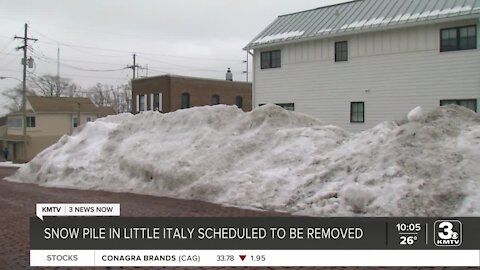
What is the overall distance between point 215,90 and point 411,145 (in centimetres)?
3510

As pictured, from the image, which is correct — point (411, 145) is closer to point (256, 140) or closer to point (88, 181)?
point (256, 140)

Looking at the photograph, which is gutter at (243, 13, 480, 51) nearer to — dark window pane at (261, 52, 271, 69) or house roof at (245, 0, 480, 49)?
house roof at (245, 0, 480, 49)

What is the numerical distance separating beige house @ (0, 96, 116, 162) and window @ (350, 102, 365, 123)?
4095 cm

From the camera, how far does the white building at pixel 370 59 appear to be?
19.5 m

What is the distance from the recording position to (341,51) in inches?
915

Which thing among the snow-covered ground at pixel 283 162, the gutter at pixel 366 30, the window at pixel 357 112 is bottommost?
the snow-covered ground at pixel 283 162

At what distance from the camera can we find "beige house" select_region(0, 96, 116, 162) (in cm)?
5438

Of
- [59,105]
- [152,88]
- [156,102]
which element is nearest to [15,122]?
[59,105]

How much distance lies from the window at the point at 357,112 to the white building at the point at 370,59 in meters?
0.02

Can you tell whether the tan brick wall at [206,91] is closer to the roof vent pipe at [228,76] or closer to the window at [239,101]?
the window at [239,101]

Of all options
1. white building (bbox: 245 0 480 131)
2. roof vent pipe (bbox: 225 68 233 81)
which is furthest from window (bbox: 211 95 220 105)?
white building (bbox: 245 0 480 131)

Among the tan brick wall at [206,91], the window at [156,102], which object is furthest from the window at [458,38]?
the window at [156,102]

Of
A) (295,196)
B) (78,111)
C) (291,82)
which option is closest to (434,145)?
(295,196)

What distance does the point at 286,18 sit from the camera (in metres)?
27.5
